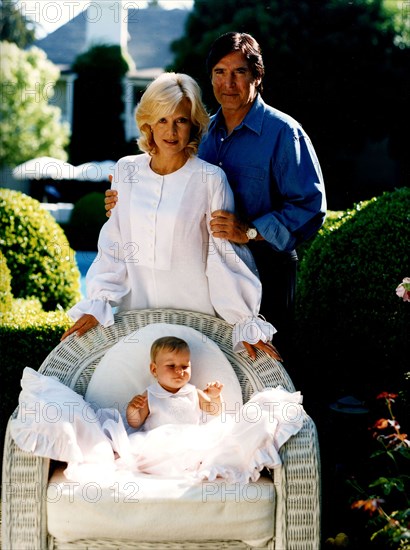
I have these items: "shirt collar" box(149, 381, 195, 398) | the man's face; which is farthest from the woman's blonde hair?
"shirt collar" box(149, 381, 195, 398)

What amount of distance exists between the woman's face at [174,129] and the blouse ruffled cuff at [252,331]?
738mm

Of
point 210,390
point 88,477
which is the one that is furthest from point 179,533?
point 210,390

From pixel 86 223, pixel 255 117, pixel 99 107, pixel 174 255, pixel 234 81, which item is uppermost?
pixel 99 107

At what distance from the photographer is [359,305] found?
14.4ft

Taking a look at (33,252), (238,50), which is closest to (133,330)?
(238,50)

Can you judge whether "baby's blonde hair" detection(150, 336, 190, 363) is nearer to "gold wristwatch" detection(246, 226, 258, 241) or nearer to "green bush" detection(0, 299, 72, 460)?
"gold wristwatch" detection(246, 226, 258, 241)

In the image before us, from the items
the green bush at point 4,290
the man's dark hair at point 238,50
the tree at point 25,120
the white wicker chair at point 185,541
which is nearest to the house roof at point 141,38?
the tree at point 25,120

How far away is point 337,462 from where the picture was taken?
3.86 m

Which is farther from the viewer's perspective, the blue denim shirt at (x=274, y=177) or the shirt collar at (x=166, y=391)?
the blue denim shirt at (x=274, y=177)

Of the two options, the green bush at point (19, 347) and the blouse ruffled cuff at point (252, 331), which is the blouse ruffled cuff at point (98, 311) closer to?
the blouse ruffled cuff at point (252, 331)

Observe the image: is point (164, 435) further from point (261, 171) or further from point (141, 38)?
point (141, 38)

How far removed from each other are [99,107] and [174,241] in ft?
64.1

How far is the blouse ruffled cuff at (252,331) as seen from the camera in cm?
331

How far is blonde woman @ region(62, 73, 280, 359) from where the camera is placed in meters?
3.32
